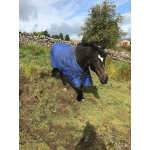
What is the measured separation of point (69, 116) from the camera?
4.74 m

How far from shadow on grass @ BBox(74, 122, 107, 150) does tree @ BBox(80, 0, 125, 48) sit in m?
11.7

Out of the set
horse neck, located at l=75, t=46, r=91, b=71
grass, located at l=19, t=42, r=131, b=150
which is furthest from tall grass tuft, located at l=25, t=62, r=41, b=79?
horse neck, located at l=75, t=46, r=91, b=71

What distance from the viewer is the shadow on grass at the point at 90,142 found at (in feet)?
12.5

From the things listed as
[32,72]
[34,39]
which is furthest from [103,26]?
[32,72]

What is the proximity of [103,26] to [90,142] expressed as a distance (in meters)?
12.8

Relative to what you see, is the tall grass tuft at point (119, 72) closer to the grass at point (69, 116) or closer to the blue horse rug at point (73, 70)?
the grass at point (69, 116)

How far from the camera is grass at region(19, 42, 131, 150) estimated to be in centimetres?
394

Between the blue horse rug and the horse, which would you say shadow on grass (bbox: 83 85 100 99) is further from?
the blue horse rug

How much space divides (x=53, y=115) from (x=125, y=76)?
4.34 metres

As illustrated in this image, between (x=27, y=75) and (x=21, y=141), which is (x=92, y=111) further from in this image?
(x=27, y=75)

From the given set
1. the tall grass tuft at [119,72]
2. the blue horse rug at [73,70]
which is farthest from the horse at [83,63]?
the tall grass tuft at [119,72]

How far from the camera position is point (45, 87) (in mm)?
6152

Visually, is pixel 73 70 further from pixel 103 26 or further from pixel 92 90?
pixel 103 26
